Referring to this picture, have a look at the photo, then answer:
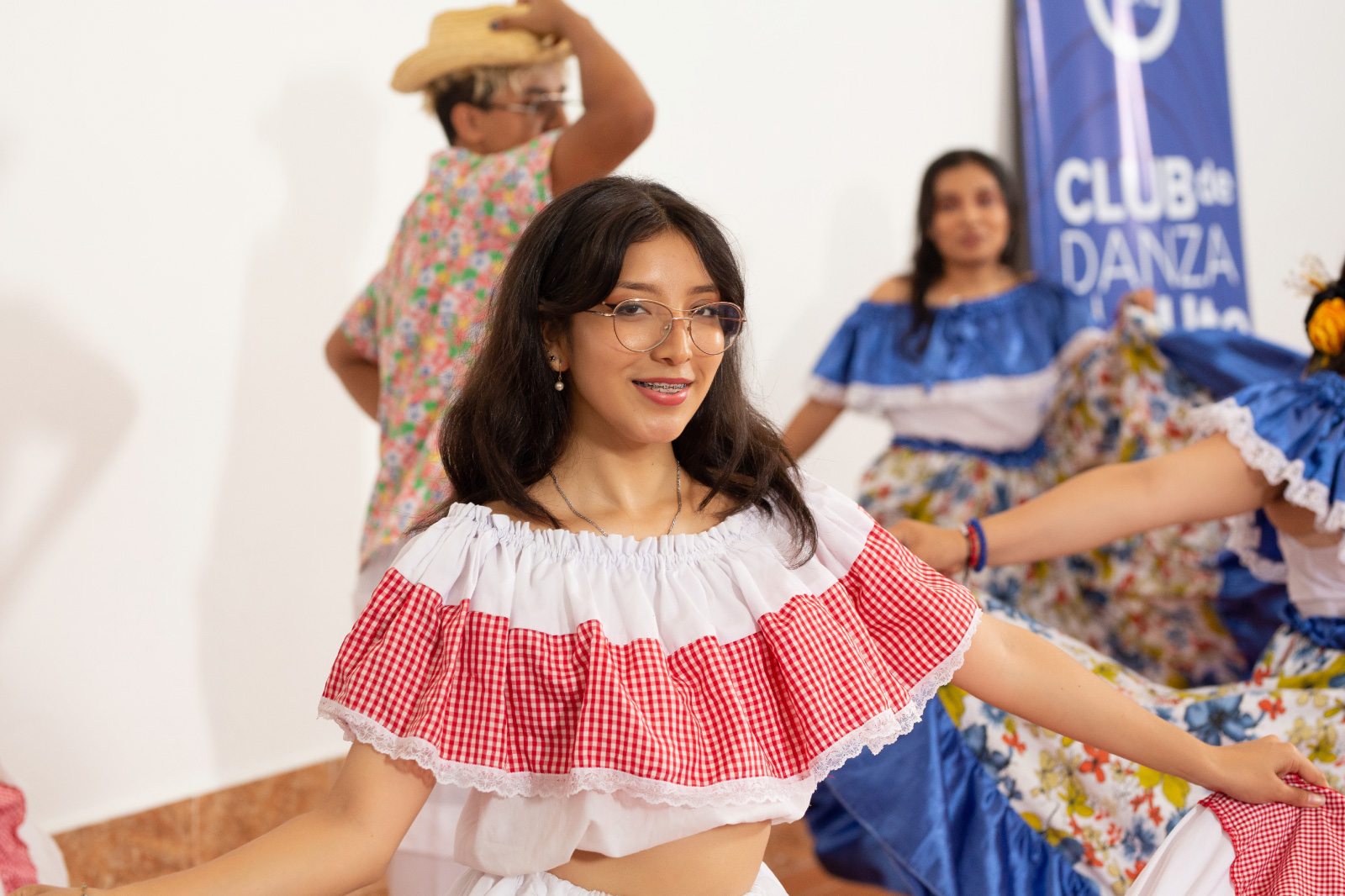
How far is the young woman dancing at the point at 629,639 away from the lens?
110cm

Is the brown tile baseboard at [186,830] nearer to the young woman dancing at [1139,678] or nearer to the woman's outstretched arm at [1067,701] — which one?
the young woman dancing at [1139,678]

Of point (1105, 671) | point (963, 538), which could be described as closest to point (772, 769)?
point (963, 538)

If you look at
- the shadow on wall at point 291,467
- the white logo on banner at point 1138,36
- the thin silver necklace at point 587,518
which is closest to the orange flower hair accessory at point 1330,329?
the thin silver necklace at point 587,518

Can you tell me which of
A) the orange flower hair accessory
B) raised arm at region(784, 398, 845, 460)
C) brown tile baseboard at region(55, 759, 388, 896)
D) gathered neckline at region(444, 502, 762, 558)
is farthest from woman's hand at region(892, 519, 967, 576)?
brown tile baseboard at region(55, 759, 388, 896)

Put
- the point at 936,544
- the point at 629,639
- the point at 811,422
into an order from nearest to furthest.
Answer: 1. the point at 629,639
2. the point at 936,544
3. the point at 811,422

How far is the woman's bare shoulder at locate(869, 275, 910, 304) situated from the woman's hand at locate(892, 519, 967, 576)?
1.30 metres

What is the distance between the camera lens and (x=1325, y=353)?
1.77 m

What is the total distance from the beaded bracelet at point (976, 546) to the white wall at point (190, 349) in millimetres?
1667

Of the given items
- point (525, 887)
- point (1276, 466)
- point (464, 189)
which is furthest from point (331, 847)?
point (1276, 466)

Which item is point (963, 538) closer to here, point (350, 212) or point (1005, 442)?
point (1005, 442)

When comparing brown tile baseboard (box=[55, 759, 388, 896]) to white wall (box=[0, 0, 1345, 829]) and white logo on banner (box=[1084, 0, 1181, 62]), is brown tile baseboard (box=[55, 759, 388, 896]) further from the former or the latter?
white logo on banner (box=[1084, 0, 1181, 62])

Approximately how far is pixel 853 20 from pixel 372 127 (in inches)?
63.1

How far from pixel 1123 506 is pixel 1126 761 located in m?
0.35

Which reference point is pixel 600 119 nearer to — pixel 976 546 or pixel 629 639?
pixel 976 546
